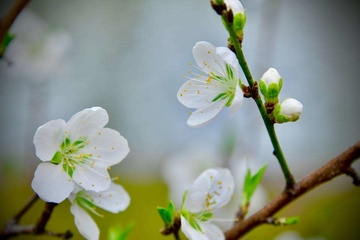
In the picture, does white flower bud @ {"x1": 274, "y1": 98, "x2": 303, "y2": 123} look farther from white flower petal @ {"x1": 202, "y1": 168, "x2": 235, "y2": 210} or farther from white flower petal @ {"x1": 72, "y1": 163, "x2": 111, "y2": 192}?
white flower petal @ {"x1": 72, "y1": 163, "x2": 111, "y2": 192}

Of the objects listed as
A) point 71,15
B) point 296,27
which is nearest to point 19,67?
point 71,15

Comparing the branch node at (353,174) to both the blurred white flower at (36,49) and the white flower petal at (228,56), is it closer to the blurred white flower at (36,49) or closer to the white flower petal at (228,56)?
the white flower petal at (228,56)

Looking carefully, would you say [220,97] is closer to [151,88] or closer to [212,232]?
[212,232]

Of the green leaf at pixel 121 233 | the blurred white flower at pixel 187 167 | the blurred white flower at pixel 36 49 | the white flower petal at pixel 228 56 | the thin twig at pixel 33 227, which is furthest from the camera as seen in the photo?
the blurred white flower at pixel 36 49

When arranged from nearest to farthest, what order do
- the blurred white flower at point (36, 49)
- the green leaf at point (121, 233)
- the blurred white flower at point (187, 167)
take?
the green leaf at point (121, 233), the blurred white flower at point (187, 167), the blurred white flower at point (36, 49)

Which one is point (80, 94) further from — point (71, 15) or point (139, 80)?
point (71, 15)

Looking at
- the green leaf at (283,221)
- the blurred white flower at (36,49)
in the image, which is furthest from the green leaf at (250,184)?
the blurred white flower at (36,49)

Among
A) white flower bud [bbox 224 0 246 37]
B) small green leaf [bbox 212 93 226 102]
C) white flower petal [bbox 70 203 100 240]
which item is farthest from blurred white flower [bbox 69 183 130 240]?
white flower bud [bbox 224 0 246 37]
